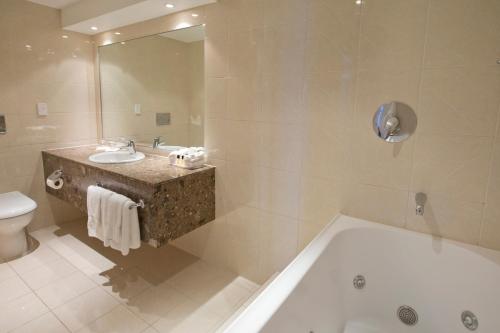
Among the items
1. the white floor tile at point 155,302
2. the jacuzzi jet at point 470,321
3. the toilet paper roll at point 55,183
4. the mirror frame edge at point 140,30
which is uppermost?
the mirror frame edge at point 140,30

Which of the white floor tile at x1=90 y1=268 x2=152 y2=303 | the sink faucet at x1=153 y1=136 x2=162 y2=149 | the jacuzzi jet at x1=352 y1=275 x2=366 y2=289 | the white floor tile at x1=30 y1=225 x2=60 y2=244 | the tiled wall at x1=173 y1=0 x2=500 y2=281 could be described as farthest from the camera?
the white floor tile at x1=30 y1=225 x2=60 y2=244

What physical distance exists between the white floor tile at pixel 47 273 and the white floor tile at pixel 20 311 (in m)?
0.15

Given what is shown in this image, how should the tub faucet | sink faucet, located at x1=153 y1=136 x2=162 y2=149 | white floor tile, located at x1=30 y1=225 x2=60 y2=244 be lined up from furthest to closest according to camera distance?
white floor tile, located at x1=30 y1=225 x2=60 y2=244 < sink faucet, located at x1=153 y1=136 x2=162 y2=149 < the tub faucet

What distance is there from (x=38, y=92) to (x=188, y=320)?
2.40m

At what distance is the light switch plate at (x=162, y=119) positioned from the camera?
8.38 feet

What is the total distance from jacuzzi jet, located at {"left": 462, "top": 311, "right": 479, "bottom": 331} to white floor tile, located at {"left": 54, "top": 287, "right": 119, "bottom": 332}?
1.97 m

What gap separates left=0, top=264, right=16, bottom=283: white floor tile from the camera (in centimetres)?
220

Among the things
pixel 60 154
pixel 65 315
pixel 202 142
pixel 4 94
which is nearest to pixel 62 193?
pixel 60 154

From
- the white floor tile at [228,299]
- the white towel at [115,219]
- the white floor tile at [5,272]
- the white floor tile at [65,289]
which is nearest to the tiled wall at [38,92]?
the white floor tile at [5,272]

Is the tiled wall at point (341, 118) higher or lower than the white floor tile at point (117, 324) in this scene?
higher

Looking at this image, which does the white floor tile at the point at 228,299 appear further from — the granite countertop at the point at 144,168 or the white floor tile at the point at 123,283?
the granite countertop at the point at 144,168

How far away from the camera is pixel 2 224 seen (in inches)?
88.7

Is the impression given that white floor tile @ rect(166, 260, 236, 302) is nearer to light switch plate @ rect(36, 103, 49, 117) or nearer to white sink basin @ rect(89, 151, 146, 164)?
white sink basin @ rect(89, 151, 146, 164)

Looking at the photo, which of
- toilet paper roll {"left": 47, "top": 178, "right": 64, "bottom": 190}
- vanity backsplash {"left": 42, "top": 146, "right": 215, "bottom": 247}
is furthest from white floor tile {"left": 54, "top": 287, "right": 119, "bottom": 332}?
toilet paper roll {"left": 47, "top": 178, "right": 64, "bottom": 190}
